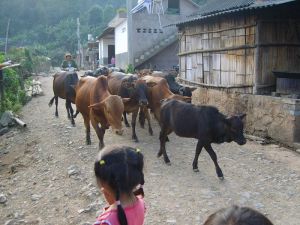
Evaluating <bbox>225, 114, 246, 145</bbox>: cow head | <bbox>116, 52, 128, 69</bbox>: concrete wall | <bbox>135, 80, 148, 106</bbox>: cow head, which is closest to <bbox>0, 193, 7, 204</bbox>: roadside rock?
<bbox>135, 80, 148, 106</bbox>: cow head

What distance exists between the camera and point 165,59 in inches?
955

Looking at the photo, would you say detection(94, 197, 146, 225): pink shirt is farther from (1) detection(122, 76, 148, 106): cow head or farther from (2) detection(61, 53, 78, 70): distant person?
(2) detection(61, 53, 78, 70): distant person

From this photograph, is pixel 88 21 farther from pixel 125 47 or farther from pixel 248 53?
pixel 248 53

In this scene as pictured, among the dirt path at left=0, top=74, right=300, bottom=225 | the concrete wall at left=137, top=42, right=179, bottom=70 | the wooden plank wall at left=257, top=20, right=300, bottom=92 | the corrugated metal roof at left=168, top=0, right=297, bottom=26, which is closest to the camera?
the dirt path at left=0, top=74, right=300, bottom=225

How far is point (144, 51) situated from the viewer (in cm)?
2358

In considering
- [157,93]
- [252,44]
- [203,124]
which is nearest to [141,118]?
[157,93]

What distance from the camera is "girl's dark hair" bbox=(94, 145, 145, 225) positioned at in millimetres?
2496

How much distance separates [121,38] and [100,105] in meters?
19.5

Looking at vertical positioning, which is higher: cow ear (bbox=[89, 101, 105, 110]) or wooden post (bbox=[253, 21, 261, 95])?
wooden post (bbox=[253, 21, 261, 95])

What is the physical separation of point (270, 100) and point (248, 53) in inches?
64.1

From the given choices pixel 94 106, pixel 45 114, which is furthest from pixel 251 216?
pixel 45 114

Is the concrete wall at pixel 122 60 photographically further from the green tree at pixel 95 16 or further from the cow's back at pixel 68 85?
the green tree at pixel 95 16

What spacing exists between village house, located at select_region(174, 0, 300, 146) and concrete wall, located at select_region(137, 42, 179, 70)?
37.5 ft

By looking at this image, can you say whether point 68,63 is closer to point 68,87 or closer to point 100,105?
point 68,87
